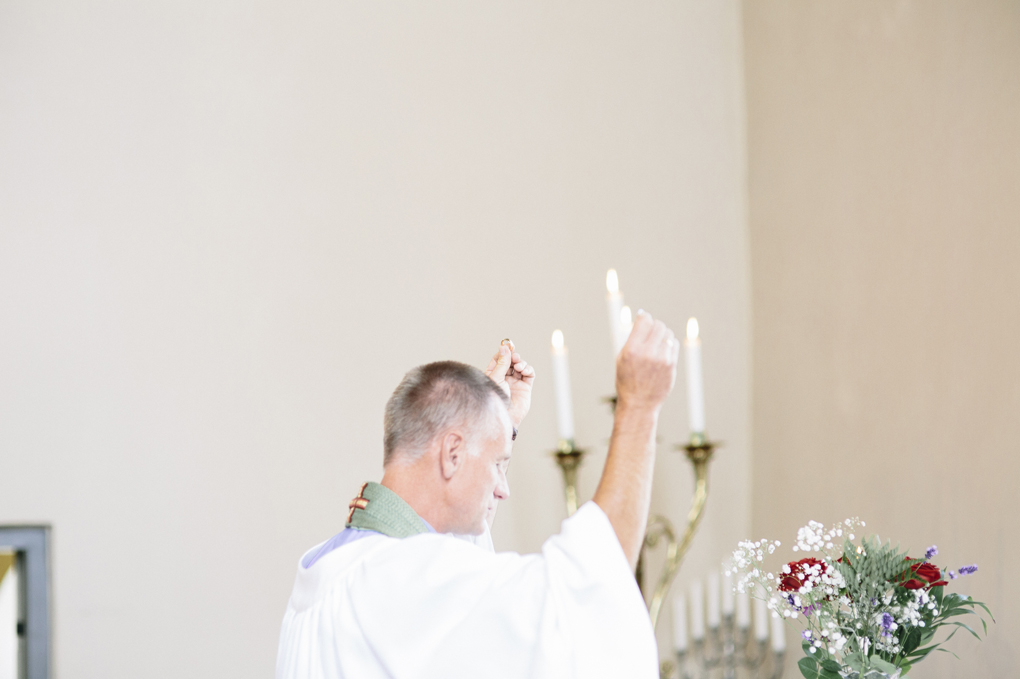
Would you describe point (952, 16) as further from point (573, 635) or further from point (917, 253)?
point (573, 635)

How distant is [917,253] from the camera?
2.15 m

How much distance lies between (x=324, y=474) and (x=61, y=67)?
4.62 feet

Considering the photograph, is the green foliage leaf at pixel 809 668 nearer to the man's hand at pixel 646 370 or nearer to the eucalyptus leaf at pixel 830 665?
the eucalyptus leaf at pixel 830 665

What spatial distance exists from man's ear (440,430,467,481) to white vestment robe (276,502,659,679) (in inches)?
7.0

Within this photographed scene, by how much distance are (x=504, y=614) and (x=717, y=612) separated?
66.0 inches

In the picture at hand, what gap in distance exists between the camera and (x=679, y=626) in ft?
8.82

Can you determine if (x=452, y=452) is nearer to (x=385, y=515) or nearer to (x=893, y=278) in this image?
(x=385, y=515)

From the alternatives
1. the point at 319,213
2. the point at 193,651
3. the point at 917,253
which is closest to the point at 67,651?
the point at 193,651

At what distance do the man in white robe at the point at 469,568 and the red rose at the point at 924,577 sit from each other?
0.56 meters

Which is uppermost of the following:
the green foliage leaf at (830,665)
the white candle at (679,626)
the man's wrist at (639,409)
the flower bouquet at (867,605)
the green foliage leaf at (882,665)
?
the man's wrist at (639,409)

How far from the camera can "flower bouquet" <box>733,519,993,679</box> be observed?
Answer: 150 centimetres

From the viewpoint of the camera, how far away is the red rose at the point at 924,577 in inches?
58.6

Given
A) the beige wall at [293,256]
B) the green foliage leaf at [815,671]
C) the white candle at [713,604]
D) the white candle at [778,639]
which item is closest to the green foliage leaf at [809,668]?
the green foliage leaf at [815,671]

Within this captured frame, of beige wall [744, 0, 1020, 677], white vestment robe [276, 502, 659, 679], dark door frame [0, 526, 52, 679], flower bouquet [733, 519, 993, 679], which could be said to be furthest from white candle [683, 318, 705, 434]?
dark door frame [0, 526, 52, 679]
